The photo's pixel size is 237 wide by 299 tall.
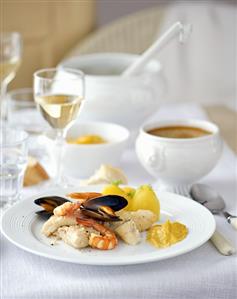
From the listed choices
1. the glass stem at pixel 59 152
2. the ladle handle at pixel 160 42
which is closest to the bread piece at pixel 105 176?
the glass stem at pixel 59 152

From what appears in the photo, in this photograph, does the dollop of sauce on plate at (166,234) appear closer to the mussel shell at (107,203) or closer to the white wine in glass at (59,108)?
the mussel shell at (107,203)

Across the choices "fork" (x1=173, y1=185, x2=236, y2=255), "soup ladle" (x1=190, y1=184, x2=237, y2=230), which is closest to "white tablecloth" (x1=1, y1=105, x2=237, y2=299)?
"fork" (x1=173, y1=185, x2=236, y2=255)

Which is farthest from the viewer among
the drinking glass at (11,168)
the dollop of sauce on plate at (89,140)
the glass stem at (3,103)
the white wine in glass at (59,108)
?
the glass stem at (3,103)

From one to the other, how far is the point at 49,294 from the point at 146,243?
0.62 ft

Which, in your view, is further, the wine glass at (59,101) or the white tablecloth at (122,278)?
the wine glass at (59,101)

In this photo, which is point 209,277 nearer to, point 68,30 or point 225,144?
point 225,144

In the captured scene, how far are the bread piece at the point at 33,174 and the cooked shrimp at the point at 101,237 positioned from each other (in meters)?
0.40

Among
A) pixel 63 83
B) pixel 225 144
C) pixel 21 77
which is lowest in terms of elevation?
→ pixel 21 77

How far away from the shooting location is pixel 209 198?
1.34 metres

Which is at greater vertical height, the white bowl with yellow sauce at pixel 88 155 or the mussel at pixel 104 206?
the mussel at pixel 104 206

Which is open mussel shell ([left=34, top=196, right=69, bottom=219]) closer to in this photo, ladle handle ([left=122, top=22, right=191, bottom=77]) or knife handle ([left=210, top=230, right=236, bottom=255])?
knife handle ([left=210, top=230, right=236, bottom=255])

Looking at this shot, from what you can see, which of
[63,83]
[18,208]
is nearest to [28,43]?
[63,83]

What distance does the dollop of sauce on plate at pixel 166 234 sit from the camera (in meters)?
1.09

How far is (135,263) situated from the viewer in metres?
1.02
